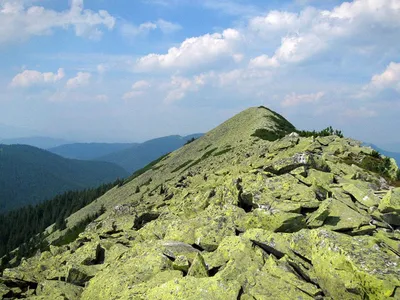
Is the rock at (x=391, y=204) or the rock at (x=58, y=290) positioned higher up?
the rock at (x=391, y=204)

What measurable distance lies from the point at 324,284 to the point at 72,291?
Result: 13.7 m

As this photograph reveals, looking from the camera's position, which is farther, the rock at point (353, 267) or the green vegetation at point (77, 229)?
the green vegetation at point (77, 229)

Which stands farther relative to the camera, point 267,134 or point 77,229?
point 77,229

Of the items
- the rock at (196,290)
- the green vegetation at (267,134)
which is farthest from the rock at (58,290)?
the green vegetation at (267,134)

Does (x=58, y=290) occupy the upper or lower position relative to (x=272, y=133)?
lower

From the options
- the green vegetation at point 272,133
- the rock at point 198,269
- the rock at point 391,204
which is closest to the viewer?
the rock at point 198,269

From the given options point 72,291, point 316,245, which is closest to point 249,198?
point 316,245

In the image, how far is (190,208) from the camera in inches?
1125

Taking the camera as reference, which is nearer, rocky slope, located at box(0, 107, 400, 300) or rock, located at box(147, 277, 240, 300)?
rock, located at box(147, 277, 240, 300)

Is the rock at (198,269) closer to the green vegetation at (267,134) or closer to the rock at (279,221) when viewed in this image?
the rock at (279,221)

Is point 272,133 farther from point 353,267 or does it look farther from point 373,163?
point 353,267

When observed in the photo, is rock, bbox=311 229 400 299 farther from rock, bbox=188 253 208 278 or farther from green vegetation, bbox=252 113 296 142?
green vegetation, bbox=252 113 296 142

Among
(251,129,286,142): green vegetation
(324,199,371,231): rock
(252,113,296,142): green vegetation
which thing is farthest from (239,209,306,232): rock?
(251,129,286,142): green vegetation

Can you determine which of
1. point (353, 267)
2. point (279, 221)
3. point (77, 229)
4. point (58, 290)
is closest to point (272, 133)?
point (77, 229)
